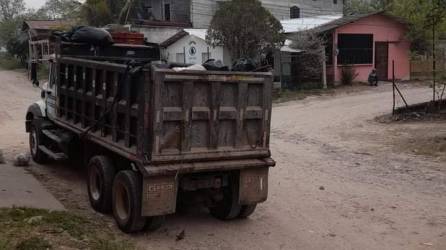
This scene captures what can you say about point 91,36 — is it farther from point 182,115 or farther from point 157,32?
point 157,32

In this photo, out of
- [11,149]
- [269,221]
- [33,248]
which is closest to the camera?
[33,248]

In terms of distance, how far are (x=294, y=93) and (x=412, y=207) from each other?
19.4 metres

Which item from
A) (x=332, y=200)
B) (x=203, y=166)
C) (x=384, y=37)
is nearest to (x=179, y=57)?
(x=384, y=37)

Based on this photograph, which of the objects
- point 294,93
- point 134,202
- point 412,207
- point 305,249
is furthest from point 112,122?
point 294,93

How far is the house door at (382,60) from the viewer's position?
34156 mm

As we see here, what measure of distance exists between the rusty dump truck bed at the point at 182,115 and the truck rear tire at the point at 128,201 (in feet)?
0.89

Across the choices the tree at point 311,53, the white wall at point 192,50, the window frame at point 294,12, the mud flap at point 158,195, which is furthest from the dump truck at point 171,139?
the window frame at point 294,12

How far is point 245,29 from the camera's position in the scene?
2670 centimetres

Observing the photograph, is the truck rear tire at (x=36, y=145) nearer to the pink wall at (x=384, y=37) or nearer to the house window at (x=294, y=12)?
the pink wall at (x=384, y=37)

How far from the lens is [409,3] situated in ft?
55.5

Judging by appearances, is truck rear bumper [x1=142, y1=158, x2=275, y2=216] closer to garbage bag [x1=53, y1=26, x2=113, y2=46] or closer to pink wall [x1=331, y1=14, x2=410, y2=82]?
garbage bag [x1=53, y1=26, x2=113, y2=46]

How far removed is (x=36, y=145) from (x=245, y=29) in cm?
1680

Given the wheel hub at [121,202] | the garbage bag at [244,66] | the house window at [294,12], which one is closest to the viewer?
the wheel hub at [121,202]

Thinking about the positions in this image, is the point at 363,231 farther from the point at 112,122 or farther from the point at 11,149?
the point at 11,149
